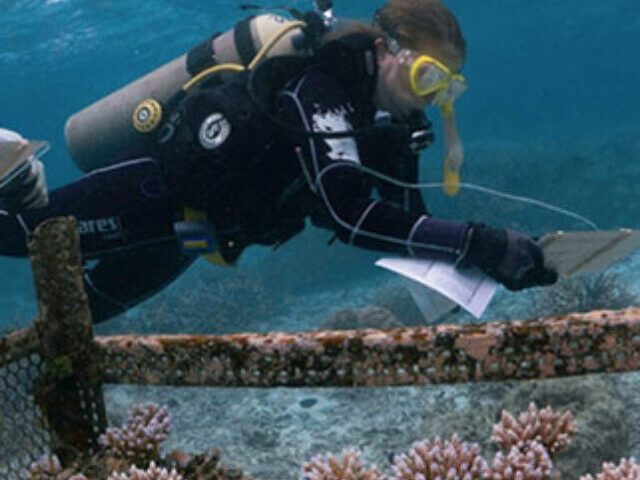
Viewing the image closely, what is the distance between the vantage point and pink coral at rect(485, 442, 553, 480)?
232 cm

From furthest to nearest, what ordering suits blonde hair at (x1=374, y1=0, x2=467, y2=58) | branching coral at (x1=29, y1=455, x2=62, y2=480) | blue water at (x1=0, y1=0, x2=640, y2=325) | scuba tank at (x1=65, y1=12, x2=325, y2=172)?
blue water at (x1=0, y1=0, x2=640, y2=325) → scuba tank at (x1=65, y1=12, x2=325, y2=172) → blonde hair at (x1=374, y1=0, x2=467, y2=58) → branching coral at (x1=29, y1=455, x2=62, y2=480)

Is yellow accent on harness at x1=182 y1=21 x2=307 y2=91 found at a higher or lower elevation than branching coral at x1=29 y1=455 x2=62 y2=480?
higher

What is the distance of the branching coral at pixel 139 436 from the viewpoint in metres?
2.89

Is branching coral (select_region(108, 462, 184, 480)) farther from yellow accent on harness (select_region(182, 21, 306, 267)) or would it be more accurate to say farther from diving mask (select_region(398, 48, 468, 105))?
diving mask (select_region(398, 48, 468, 105))

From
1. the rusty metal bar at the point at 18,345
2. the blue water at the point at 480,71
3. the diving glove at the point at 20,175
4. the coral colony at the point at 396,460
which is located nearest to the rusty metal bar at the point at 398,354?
the coral colony at the point at 396,460

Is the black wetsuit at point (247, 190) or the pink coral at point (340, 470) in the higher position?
the black wetsuit at point (247, 190)

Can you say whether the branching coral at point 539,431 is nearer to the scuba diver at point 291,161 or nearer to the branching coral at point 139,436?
the scuba diver at point 291,161

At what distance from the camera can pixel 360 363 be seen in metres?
2.33

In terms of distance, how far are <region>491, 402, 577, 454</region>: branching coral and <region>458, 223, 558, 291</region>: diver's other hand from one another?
2.23 ft

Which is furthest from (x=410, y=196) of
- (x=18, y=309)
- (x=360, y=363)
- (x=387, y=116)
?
(x=18, y=309)

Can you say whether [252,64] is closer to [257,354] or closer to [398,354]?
[257,354]

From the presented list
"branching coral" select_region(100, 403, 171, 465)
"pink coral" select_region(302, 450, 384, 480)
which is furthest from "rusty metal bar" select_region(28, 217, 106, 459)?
"pink coral" select_region(302, 450, 384, 480)

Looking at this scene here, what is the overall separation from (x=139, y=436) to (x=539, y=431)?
6.29 ft

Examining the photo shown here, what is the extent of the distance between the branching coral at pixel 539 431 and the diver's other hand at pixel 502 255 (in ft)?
2.23
